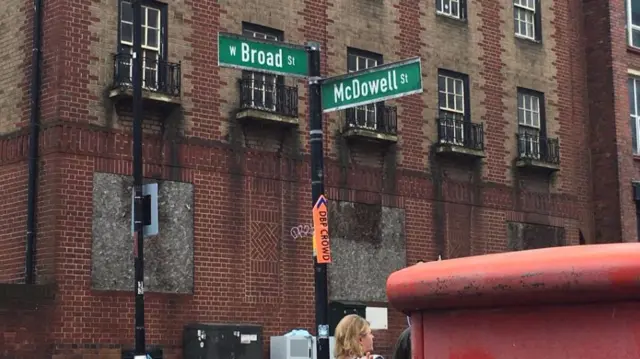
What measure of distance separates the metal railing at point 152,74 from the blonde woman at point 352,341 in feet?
33.6

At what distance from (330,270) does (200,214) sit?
311cm

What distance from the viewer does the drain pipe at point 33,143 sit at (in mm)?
15602

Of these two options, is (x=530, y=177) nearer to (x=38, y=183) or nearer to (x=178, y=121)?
(x=178, y=121)

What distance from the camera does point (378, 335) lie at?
1956cm

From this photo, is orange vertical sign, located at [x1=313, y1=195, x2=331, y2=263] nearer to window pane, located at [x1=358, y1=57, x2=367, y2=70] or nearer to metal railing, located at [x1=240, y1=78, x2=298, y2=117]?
metal railing, located at [x1=240, y1=78, x2=298, y2=117]

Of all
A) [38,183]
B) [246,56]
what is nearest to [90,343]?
[38,183]

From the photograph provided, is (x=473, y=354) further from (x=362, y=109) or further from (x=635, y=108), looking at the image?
(x=635, y=108)

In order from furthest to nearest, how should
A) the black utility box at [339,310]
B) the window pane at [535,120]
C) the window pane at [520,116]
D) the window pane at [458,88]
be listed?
the window pane at [535,120] → the window pane at [520,116] → the window pane at [458,88] → the black utility box at [339,310]

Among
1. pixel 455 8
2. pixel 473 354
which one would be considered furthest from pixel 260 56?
pixel 455 8

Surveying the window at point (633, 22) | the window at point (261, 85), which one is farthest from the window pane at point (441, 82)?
the window at point (633, 22)

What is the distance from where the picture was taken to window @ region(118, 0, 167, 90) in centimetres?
1641

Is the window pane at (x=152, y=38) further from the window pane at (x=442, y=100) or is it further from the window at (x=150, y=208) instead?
the window pane at (x=442, y=100)

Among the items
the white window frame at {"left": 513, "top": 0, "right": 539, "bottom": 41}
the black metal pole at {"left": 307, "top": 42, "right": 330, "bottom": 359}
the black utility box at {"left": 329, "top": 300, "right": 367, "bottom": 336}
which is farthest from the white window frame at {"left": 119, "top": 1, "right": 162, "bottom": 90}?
the white window frame at {"left": 513, "top": 0, "right": 539, "bottom": 41}

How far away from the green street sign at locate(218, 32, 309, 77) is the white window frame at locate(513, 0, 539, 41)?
14151mm
